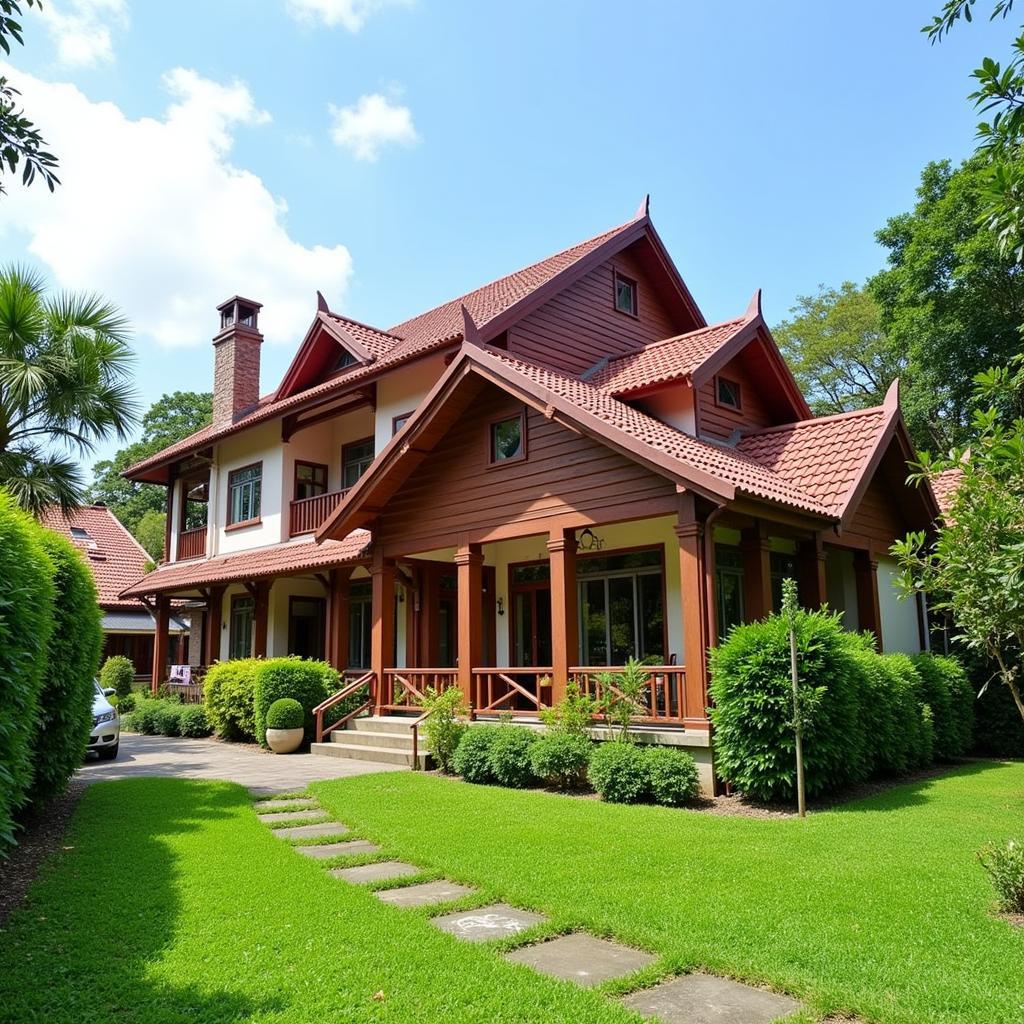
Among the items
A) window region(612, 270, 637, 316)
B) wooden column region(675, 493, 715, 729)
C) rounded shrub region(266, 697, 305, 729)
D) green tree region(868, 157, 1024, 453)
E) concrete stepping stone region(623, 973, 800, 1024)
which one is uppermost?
green tree region(868, 157, 1024, 453)

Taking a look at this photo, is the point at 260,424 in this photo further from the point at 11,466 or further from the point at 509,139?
the point at 509,139

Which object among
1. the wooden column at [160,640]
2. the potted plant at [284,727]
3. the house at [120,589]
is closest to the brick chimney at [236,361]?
the wooden column at [160,640]

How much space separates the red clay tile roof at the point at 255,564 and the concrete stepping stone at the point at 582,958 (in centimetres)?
1166

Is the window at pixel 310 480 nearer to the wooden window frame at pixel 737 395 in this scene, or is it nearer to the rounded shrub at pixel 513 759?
the wooden window frame at pixel 737 395

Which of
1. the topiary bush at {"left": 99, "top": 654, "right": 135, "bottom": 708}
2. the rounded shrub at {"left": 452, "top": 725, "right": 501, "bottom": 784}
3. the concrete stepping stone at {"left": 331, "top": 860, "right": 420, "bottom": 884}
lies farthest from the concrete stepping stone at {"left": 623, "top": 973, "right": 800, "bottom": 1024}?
the topiary bush at {"left": 99, "top": 654, "right": 135, "bottom": 708}

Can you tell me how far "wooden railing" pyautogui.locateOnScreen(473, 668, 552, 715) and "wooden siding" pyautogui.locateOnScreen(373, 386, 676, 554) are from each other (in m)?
2.26

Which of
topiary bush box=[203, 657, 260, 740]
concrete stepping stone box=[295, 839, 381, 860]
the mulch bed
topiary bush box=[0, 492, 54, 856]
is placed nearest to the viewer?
topiary bush box=[0, 492, 54, 856]

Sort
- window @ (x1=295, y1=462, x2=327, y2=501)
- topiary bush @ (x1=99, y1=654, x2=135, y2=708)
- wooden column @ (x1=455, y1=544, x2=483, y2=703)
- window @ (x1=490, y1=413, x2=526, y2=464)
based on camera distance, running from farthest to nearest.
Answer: topiary bush @ (x1=99, y1=654, x2=135, y2=708), window @ (x1=295, y1=462, x2=327, y2=501), wooden column @ (x1=455, y1=544, x2=483, y2=703), window @ (x1=490, y1=413, x2=526, y2=464)

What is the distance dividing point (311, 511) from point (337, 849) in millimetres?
13334

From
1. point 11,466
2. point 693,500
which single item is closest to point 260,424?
point 11,466

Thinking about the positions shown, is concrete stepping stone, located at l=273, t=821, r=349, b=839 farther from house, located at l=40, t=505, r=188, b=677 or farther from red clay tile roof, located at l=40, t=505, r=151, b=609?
red clay tile roof, located at l=40, t=505, r=151, b=609

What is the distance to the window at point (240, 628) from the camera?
23266 millimetres

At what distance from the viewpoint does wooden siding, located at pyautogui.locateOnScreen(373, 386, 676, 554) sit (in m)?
11.6

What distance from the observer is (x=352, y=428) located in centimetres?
2125
